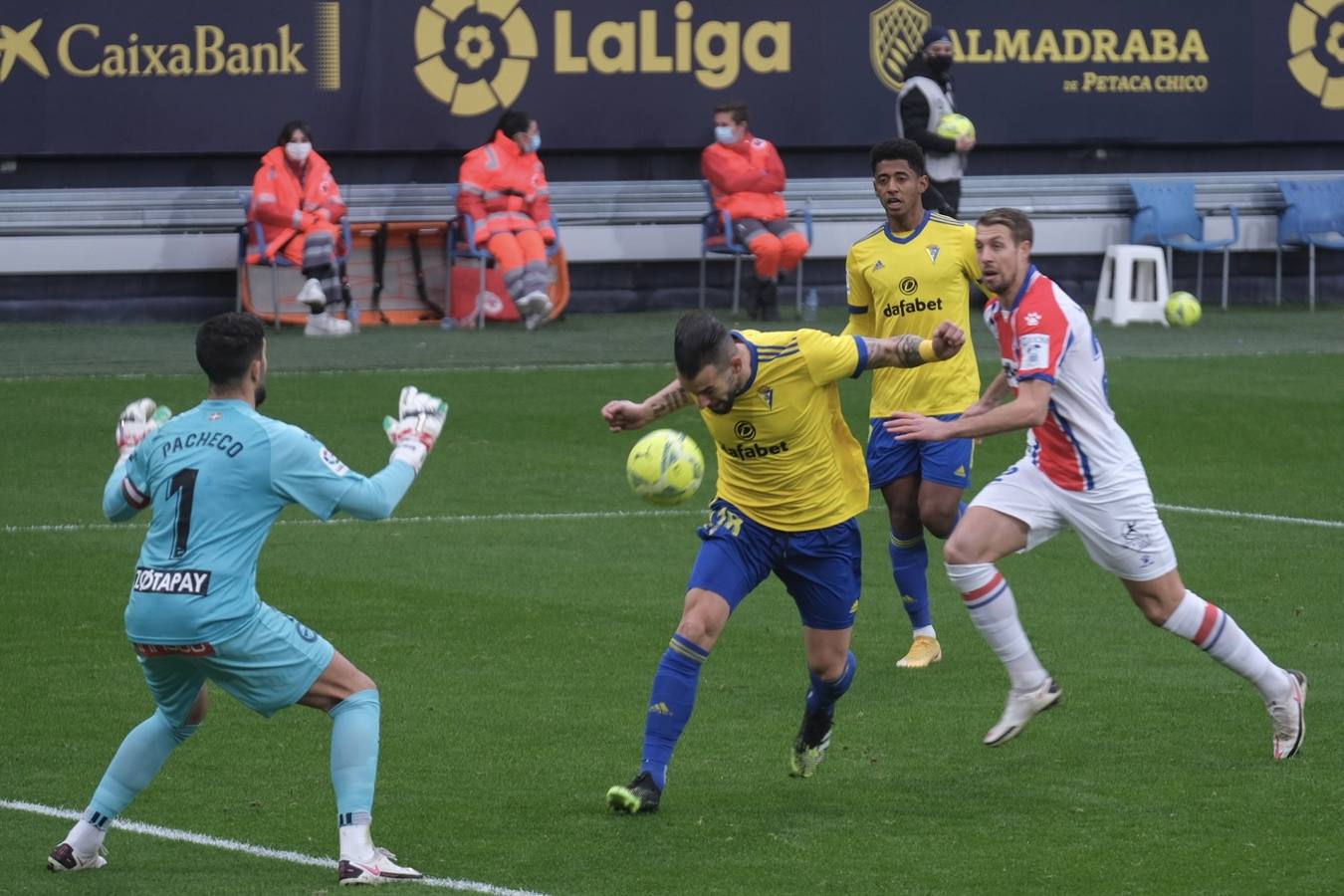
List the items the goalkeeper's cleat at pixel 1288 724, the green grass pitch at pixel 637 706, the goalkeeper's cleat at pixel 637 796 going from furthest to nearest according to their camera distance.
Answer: the goalkeeper's cleat at pixel 1288 724, the goalkeeper's cleat at pixel 637 796, the green grass pitch at pixel 637 706

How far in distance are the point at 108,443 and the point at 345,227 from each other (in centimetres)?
655

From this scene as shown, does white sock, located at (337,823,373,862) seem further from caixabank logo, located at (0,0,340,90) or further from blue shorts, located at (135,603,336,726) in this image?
caixabank logo, located at (0,0,340,90)

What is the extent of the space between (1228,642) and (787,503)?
1.82 meters

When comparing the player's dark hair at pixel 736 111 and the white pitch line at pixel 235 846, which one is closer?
the white pitch line at pixel 235 846

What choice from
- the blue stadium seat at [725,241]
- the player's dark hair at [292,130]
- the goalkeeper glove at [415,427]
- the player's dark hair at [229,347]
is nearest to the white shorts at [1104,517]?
the goalkeeper glove at [415,427]

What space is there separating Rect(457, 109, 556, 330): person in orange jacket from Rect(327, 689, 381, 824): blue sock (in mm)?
15350

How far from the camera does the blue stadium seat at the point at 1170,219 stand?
25.4 m

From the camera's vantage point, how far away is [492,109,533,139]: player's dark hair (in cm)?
2194

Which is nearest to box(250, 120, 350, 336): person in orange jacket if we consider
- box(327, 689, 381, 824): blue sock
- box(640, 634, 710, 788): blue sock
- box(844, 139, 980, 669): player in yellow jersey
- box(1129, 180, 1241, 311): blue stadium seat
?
box(1129, 180, 1241, 311): blue stadium seat

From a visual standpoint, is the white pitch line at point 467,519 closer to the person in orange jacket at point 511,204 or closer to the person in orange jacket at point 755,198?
the person in orange jacket at point 511,204

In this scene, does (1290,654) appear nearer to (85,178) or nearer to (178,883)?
(178,883)

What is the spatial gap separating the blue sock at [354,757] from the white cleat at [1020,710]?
2679 millimetres

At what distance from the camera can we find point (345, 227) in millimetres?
22359

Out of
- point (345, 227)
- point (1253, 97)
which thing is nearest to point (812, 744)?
point (345, 227)
